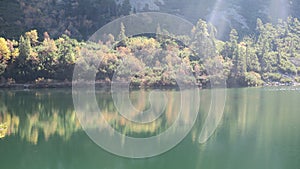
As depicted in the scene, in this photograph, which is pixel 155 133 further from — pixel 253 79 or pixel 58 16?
pixel 58 16

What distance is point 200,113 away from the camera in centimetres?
2798

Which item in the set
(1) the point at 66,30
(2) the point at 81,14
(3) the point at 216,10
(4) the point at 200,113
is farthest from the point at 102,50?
(3) the point at 216,10

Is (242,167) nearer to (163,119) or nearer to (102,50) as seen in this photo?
(163,119)

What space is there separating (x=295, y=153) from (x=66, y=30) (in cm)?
4901

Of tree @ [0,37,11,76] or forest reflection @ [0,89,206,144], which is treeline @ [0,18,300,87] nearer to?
tree @ [0,37,11,76]

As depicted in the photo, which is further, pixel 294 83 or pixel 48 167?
pixel 294 83

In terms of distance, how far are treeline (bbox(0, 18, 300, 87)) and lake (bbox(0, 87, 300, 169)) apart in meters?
18.4

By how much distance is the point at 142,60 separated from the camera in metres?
52.8

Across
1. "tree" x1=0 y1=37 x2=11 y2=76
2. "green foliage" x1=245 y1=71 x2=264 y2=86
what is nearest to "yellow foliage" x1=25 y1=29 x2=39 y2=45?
"tree" x1=0 y1=37 x2=11 y2=76

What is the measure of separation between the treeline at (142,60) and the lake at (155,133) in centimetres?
1836

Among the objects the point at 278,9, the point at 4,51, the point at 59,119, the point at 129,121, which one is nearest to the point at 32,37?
the point at 4,51

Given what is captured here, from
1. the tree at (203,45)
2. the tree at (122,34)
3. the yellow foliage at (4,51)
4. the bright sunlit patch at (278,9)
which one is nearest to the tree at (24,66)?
the yellow foliage at (4,51)

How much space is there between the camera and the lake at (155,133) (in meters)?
16.1

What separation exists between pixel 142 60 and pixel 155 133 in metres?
31.8
